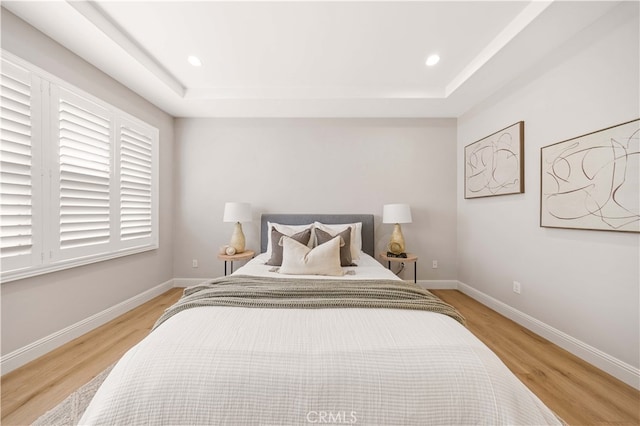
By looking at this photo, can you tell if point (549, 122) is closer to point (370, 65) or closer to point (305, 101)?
point (370, 65)

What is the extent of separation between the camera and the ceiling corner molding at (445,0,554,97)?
1737 mm

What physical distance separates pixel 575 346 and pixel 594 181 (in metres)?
1.30

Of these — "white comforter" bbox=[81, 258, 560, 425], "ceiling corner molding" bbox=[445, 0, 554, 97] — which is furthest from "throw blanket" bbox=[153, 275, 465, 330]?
"ceiling corner molding" bbox=[445, 0, 554, 97]

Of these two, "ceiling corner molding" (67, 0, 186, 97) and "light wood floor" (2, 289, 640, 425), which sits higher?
"ceiling corner molding" (67, 0, 186, 97)

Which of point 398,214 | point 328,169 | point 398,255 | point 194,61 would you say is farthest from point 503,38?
point 194,61

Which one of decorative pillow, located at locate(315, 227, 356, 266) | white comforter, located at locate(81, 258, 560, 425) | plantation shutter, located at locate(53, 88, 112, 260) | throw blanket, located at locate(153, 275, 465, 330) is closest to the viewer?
white comforter, located at locate(81, 258, 560, 425)

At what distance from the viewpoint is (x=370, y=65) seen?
8.20ft

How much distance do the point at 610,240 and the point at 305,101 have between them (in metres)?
2.97

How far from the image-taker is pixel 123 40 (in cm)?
208

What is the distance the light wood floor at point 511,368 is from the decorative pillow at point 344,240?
1.37 metres

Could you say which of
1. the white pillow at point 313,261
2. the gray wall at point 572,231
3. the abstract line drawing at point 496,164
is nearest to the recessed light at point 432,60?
the gray wall at point 572,231

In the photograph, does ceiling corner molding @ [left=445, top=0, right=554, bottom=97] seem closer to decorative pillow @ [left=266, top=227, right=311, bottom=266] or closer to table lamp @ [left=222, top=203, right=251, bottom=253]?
decorative pillow @ [left=266, top=227, right=311, bottom=266]

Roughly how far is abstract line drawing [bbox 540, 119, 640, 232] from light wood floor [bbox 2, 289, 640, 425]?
1.03 meters

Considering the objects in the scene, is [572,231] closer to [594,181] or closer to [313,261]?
[594,181]
